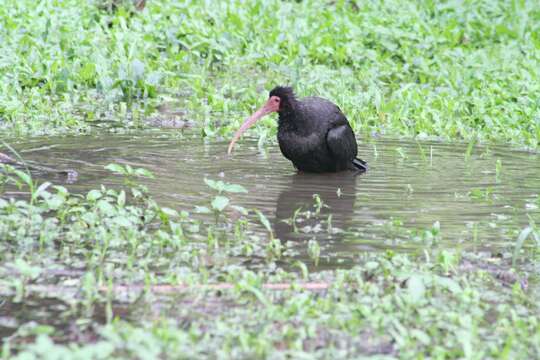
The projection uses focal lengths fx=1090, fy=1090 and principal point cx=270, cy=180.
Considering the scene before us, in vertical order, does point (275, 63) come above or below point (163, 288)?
above

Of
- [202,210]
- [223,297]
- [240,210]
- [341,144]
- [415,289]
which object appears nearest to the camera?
[415,289]

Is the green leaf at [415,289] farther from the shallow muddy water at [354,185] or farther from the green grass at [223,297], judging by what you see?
the shallow muddy water at [354,185]

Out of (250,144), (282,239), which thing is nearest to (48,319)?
(282,239)

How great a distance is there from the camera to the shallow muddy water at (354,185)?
660cm

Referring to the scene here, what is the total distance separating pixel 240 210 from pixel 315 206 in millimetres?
1015

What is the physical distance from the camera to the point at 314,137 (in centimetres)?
915

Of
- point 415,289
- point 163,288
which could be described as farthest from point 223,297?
point 415,289

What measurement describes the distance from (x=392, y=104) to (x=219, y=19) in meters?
3.37

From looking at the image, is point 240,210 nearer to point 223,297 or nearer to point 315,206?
point 315,206

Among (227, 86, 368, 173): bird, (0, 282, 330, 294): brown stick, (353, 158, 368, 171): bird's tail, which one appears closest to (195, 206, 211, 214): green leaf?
(0, 282, 330, 294): brown stick

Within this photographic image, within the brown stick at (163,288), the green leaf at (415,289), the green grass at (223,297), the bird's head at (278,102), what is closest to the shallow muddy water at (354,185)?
the bird's head at (278,102)

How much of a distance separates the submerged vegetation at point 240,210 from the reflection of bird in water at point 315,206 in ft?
0.21

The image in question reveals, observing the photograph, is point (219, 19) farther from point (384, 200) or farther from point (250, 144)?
point (384, 200)

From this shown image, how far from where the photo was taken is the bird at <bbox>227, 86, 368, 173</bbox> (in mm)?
9078
